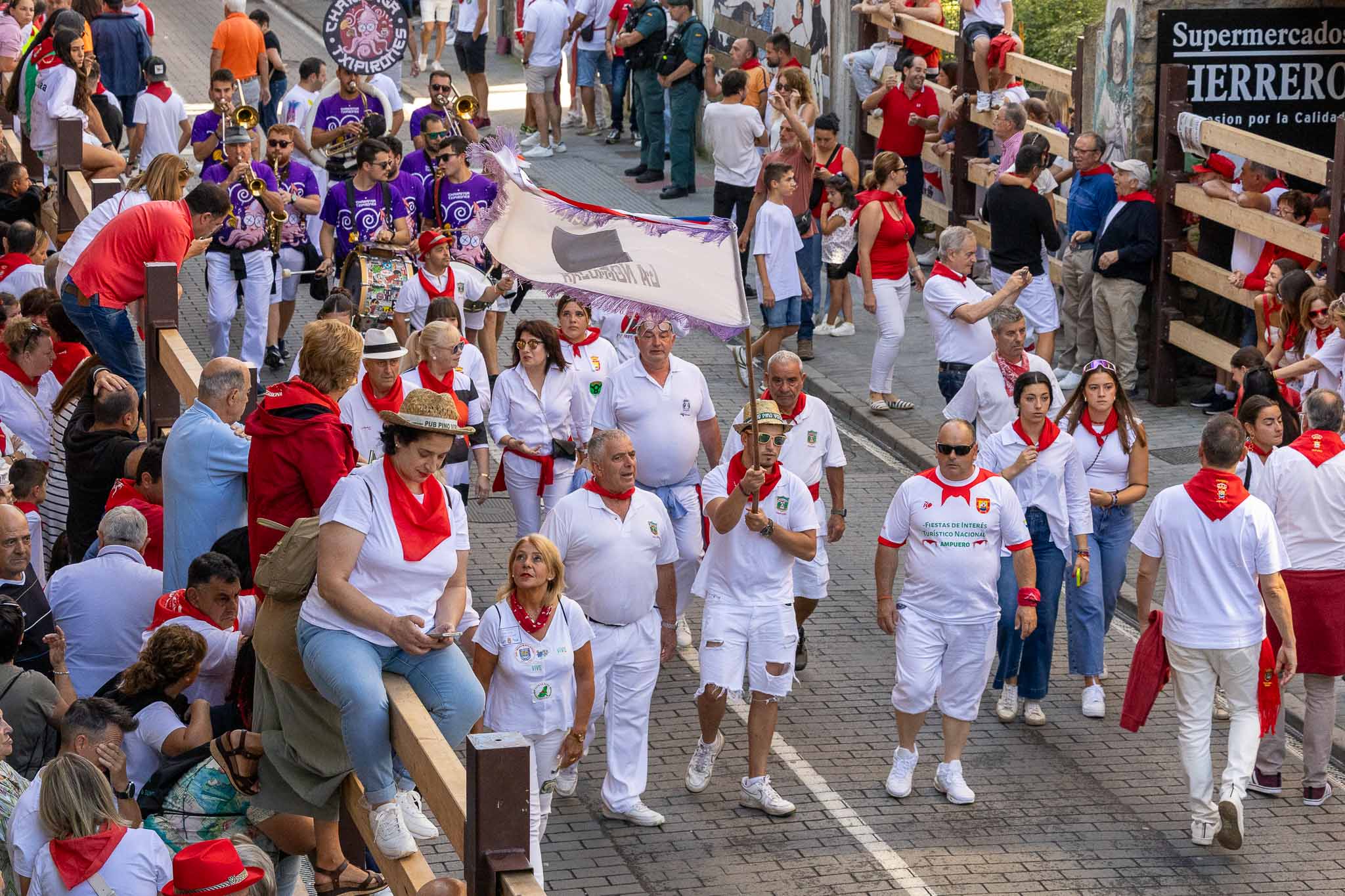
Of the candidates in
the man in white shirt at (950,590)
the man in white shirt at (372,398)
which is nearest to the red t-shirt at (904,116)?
the man in white shirt at (372,398)

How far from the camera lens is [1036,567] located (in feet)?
34.8

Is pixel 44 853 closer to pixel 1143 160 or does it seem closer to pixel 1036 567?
pixel 1036 567

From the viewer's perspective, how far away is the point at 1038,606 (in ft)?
34.8

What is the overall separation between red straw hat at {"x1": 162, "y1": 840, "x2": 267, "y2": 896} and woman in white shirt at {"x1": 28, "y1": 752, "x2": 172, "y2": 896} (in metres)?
0.36

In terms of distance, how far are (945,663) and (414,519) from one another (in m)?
4.23

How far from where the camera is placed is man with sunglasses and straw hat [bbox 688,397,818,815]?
957cm

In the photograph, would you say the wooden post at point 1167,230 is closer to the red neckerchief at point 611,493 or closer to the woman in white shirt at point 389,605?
the red neckerchief at point 611,493

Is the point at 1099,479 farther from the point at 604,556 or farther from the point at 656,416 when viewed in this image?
the point at 604,556

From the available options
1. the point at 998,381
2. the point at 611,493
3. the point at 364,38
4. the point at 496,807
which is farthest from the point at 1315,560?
the point at 364,38

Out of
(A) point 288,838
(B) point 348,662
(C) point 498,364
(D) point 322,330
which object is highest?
(D) point 322,330

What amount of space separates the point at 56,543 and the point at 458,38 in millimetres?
15481

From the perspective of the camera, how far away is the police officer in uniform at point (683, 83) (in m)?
21.6

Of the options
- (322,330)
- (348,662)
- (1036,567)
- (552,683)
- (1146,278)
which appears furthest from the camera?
(1146,278)

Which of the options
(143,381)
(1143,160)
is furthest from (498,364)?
(1143,160)
